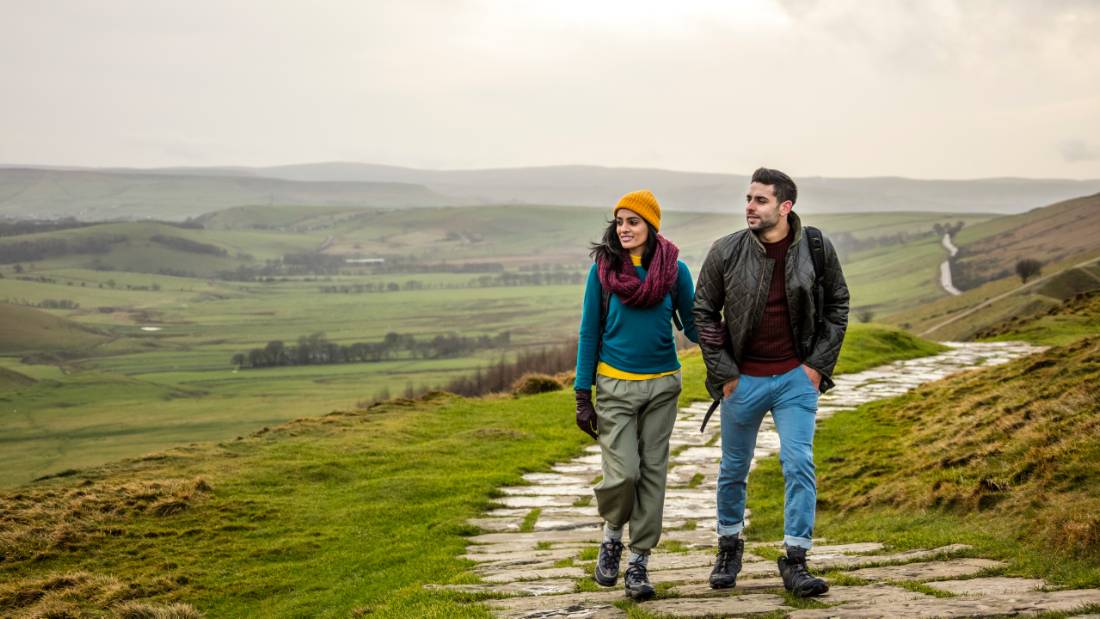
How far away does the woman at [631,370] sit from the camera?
7395 millimetres

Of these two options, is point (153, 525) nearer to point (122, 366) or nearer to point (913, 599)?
point (913, 599)

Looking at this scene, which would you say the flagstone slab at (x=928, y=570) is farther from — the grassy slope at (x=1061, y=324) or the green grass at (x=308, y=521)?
the grassy slope at (x=1061, y=324)

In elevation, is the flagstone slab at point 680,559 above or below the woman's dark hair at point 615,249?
below

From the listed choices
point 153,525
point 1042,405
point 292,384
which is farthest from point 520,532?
point 292,384

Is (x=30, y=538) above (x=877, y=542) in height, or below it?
below

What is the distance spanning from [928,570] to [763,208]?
3.04 m

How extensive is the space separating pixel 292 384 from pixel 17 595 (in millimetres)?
114366

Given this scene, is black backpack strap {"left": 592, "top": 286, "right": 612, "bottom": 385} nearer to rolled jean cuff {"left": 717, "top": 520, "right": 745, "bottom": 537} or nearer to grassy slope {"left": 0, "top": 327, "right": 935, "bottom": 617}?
rolled jean cuff {"left": 717, "top": 520, "right": 745, "bottom": 537}

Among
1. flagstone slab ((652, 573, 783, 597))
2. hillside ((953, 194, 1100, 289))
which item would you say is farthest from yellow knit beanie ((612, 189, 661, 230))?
hillside ((953, 194, 1100, 289))

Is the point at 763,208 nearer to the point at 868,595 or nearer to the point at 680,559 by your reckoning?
the point at 868,595

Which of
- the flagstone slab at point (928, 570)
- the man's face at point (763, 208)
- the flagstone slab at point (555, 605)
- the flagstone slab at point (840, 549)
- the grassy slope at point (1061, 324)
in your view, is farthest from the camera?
the grassy slope at point (1061, 324)

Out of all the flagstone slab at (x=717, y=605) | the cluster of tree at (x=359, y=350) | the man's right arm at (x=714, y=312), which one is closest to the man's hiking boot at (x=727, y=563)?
the flagstone slab at (x=717, y=605)

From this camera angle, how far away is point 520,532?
10992 mm

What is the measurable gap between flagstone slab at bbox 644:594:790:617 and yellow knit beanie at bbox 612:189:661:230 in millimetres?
2940
